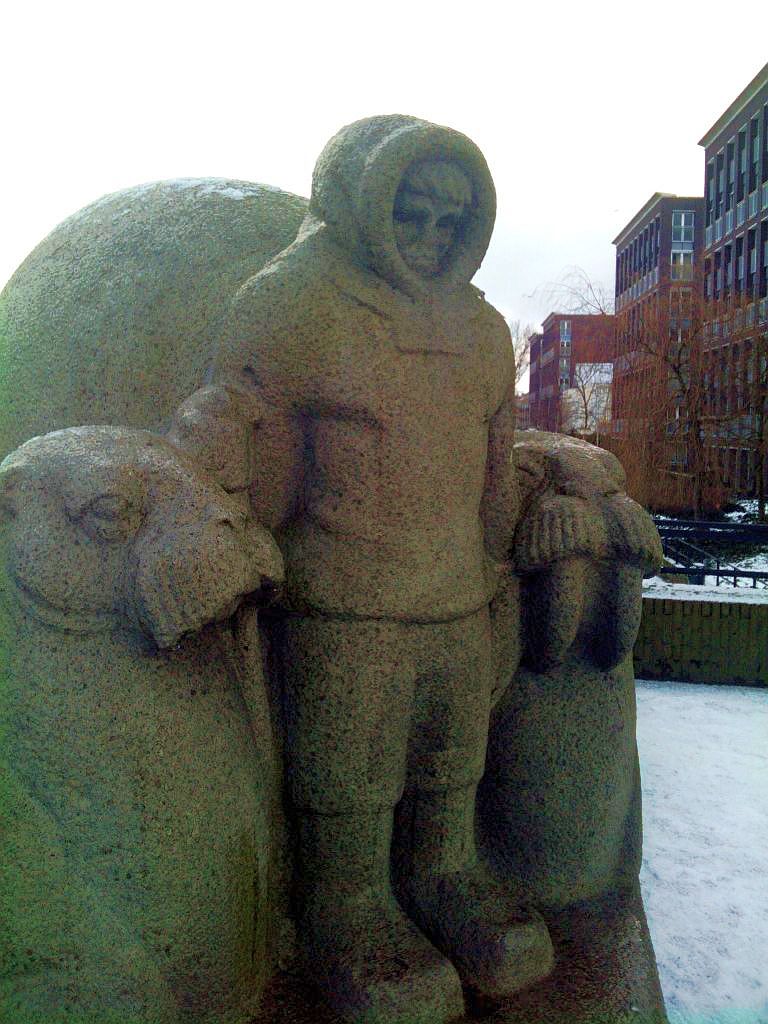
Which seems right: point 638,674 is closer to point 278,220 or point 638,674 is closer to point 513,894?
point 513,894

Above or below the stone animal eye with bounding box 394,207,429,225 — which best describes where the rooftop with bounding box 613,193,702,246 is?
above

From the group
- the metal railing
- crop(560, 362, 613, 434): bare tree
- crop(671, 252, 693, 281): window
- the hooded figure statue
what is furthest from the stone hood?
crop(671, 252, 693, 281): window

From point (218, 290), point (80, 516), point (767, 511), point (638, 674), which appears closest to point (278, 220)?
point (218, 290)

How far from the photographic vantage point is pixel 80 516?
148cm

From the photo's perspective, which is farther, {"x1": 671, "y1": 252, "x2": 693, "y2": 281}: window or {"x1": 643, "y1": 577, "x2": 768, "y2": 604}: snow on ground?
{"x1": 671, "y1": 252, "x2": 693, "y2": 281}: window

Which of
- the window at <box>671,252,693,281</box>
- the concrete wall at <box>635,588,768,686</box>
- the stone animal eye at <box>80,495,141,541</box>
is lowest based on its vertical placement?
the concrete wall at <box>635,588,768,686</box>

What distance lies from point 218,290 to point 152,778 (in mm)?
1051

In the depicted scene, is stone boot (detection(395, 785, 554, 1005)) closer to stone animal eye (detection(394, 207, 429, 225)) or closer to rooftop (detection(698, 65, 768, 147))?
stone animal eye (detection(394, 207, 429, 225))

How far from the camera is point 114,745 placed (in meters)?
1.46

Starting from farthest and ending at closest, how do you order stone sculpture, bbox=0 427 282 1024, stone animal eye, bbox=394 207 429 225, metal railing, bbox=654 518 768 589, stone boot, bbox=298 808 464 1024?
metal railing, bbox=654 518 768 589, stone animal eye, bbox=394 207 429 225, stone boot, bbox=298 808 464 1024, stone sculpture, bbox=0 427 282 1024

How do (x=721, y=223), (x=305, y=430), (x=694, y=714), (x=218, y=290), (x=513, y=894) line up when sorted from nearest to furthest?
(x=305, y=430)
(x=218, y=290)
(x=513, y=894)
(x=694, y=714)
(x=721, y=223)

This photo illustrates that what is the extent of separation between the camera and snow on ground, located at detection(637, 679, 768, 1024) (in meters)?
2.44

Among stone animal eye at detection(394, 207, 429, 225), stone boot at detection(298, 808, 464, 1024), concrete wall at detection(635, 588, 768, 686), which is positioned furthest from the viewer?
concrete wall at detection(635, 588, 768, 686)

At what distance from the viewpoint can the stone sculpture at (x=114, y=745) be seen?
1.40 metres
